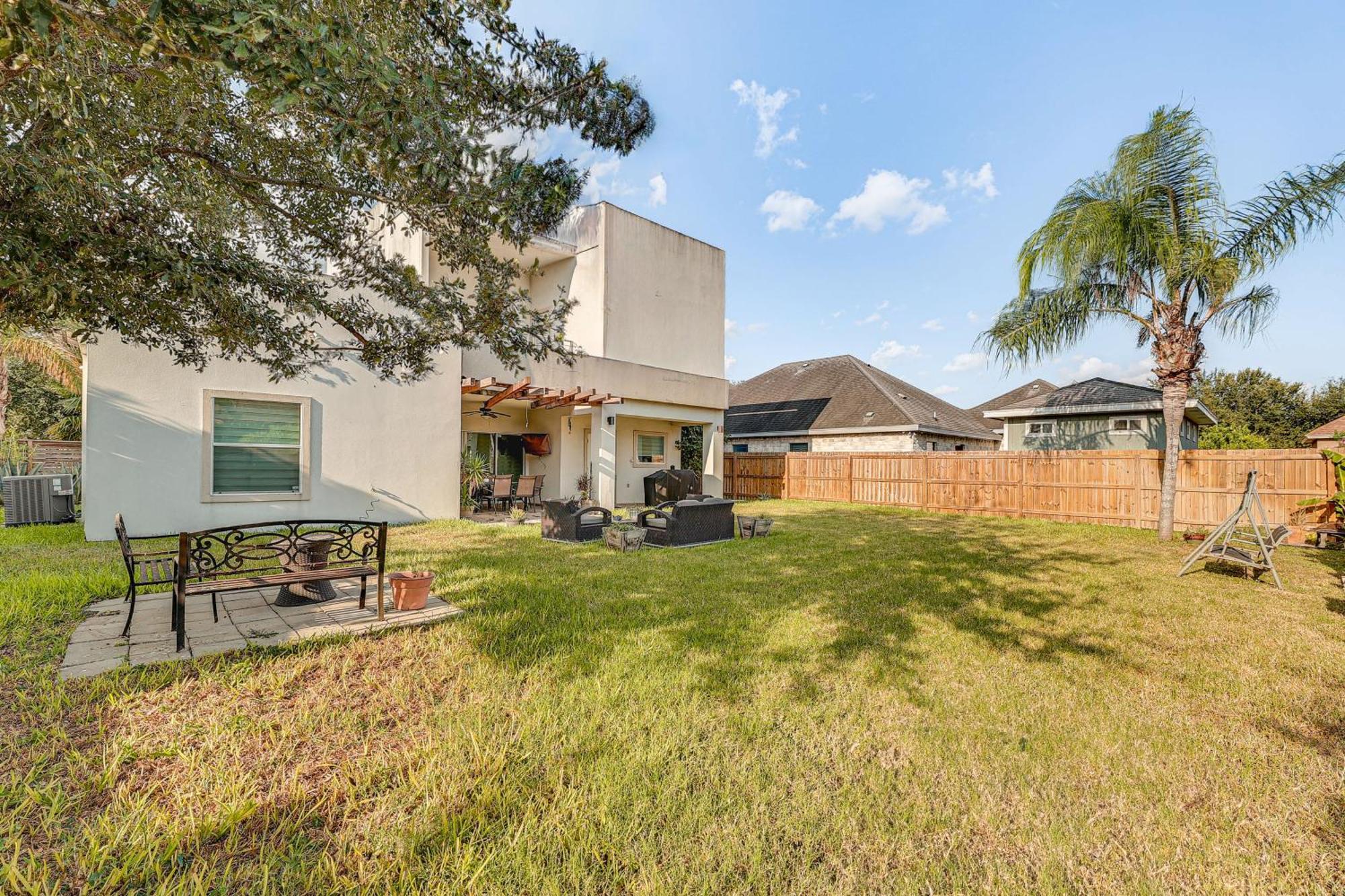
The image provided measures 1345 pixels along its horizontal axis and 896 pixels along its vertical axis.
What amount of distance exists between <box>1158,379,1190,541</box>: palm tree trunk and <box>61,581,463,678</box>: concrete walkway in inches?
523

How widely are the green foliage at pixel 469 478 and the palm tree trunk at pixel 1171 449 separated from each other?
1463 centimetres

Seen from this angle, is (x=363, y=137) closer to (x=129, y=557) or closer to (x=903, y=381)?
(x=129, y=557)

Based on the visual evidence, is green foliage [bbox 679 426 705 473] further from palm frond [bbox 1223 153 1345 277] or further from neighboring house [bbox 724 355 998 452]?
palm frond [bbox 1223 153 1345 277]

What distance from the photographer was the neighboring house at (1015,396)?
81.1 ft

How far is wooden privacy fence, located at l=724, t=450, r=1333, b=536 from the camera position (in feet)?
35.9

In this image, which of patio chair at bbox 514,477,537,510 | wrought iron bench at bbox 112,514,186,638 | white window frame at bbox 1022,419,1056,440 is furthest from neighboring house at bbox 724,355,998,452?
wrought iron bench at bbox 112,514,186,638

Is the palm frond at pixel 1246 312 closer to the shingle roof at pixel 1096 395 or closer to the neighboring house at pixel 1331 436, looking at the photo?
the neighboring house at pixel 1331 436

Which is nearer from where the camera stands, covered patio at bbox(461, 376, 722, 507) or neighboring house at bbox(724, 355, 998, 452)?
covered patio at bbox(461, 376, 722, 507)

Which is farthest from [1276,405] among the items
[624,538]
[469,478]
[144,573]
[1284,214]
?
[144,573]

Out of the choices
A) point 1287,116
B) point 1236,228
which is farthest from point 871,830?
point 1236,228

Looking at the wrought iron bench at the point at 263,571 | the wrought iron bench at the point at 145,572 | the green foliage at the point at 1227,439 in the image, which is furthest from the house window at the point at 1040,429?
the wrought iron bench at the point at 145,572

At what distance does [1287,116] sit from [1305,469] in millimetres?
6562

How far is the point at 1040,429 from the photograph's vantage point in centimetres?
1858

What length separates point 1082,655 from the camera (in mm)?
4578
